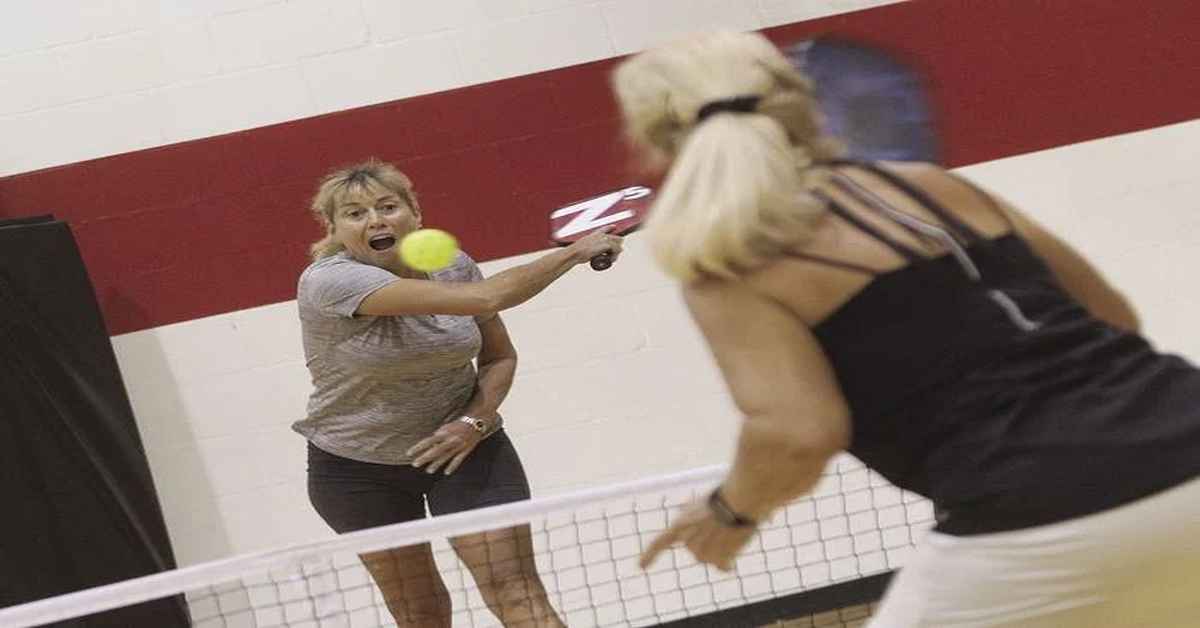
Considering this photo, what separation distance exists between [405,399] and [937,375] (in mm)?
2215

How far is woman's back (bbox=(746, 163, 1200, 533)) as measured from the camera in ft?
6.64

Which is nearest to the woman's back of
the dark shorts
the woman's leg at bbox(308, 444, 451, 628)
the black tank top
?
the black tank top

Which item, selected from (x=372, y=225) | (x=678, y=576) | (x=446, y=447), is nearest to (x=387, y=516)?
(x=446, y=447)

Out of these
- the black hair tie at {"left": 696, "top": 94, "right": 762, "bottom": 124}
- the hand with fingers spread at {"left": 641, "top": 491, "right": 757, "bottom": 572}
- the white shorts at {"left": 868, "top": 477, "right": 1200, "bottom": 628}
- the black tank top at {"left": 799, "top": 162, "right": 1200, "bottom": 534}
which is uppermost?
the black hair tie at {"left": 696, "top": 94, "right": 762, "bottom": 124}

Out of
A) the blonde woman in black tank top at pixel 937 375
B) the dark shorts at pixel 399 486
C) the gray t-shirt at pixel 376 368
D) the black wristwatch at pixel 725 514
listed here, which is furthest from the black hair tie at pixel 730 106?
the dark shorts at pixel 399 486

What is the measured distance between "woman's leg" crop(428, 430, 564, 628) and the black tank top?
1931 mm

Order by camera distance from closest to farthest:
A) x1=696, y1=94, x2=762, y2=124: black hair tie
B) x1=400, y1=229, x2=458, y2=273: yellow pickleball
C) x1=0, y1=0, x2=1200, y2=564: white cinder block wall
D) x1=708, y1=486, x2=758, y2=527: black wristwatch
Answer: x1=696, y1=94, x2=762, y2=124: black hair tie
x1=708, y1=486, x2=758, y2=527: black wristwatch
x1=400, y1=229, x2=458, y2=273: yellow pickleball
x1=0, y1=0, x2=1200, y2=564: white cinder block wall

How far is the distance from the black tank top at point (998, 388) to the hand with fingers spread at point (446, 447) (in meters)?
1.96

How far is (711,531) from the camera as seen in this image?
2.30 m

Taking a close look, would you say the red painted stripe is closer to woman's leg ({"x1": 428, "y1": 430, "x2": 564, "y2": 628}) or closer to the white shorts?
woman's leg ({"x1": 428, "y1": 430, "x2": 564, "y2": 628})

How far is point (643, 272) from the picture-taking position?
5.19 m

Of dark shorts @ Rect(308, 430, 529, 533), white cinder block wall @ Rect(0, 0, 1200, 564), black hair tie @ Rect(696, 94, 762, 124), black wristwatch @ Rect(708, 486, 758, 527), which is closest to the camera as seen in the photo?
black hair tie @ Rect(696, 94, 762, 124)

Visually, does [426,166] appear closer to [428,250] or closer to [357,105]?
[357,105]

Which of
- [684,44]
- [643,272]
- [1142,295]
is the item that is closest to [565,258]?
[643,272]
